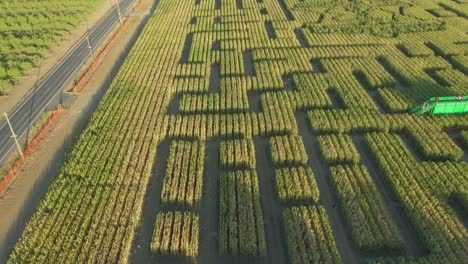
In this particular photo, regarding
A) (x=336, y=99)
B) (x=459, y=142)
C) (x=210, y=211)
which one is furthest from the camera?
(x=336, y=99)

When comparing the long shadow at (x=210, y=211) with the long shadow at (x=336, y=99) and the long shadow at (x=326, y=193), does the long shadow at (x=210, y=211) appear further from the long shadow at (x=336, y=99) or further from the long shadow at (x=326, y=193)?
the long shadow at (x=336, y=99)

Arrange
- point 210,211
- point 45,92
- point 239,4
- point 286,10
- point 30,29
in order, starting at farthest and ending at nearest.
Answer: point 239,4
point 286,10
point 30,29
point 45,92
point 210,211

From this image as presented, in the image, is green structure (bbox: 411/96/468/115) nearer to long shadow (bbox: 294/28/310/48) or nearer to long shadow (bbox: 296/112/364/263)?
long shadow (bbox: 296/112/364/263)

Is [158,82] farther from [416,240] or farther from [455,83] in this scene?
[455,83]

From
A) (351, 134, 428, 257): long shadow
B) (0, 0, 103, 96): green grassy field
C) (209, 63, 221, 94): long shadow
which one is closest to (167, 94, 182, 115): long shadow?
(209, 63, 221, 94): long shadow

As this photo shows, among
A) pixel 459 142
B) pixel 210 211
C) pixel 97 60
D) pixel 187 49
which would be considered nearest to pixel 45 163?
pixel 210 211

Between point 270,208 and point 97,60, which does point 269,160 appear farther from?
point 97,60

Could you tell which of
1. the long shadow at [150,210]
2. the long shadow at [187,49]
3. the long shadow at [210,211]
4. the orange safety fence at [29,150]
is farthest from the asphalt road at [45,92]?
the long shadow at [210,211]
